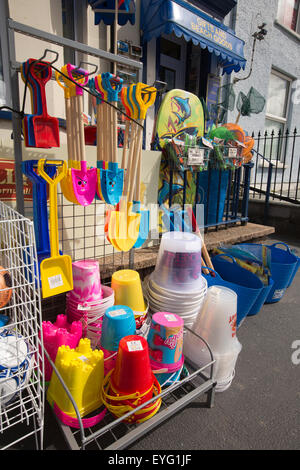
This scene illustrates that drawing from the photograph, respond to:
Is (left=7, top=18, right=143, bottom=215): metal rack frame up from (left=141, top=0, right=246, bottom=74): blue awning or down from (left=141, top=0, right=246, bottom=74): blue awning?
down

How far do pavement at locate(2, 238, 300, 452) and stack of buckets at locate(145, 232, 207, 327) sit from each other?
455mm

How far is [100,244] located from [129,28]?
343 centimetres

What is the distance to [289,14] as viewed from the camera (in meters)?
6.88

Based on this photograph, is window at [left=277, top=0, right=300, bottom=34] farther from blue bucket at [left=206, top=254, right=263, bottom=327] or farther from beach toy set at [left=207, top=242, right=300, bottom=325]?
blue bucket at [left=206, top=254, right=263, bottom=327]

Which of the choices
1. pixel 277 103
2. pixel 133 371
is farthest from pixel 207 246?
pixel 277 103

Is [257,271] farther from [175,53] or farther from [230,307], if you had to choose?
[175,53]

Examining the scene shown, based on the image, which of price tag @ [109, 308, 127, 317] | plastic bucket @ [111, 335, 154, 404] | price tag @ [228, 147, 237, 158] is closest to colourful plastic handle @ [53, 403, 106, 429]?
plastic bucket @ [111, 335, 154, 404]

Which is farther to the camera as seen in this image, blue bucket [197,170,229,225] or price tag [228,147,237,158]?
blue bucket [197,170,229,225]

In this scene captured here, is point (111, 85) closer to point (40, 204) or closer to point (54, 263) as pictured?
point (40, 204)

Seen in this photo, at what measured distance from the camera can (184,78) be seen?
16.9ft

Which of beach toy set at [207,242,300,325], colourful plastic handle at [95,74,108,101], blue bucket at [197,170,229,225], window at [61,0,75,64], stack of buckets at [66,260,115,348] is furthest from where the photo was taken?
window at [61,0,75,64]

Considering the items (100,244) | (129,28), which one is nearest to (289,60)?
(129,28)

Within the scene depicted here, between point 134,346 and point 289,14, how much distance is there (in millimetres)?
9075

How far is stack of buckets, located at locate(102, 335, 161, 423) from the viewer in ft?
3.70
